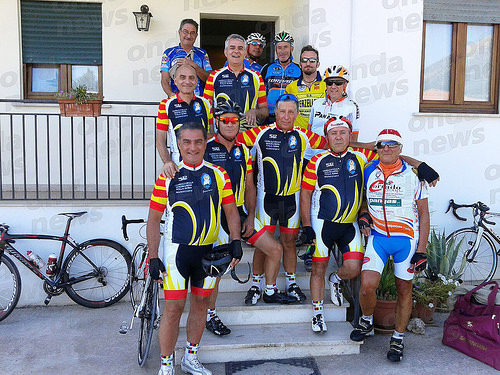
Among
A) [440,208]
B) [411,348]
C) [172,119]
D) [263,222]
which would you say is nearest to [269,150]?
[263,222]

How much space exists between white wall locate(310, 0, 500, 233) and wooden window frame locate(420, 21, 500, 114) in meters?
0.26

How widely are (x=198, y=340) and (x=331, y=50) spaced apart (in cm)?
377

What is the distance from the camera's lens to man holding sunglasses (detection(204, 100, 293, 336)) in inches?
139

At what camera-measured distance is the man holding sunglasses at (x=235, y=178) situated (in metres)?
3.53

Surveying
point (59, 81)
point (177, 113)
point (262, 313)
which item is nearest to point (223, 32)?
point (59, 81)

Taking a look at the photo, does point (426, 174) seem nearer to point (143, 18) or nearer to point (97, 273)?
point (97, 273)

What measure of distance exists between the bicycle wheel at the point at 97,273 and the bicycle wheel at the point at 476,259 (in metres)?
3.92

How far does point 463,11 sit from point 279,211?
13.3ft

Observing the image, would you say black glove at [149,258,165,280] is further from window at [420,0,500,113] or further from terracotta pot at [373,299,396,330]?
window at [420,0,500,113]

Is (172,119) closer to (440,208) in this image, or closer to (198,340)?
(198,340)

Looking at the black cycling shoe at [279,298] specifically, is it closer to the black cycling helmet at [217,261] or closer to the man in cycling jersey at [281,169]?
the man in cycling jersey at [281,169]

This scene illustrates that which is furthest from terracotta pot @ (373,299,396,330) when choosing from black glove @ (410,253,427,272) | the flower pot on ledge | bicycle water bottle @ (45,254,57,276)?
the flower pot on ledge

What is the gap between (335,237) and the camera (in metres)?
3.81

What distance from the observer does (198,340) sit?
3338 mm
